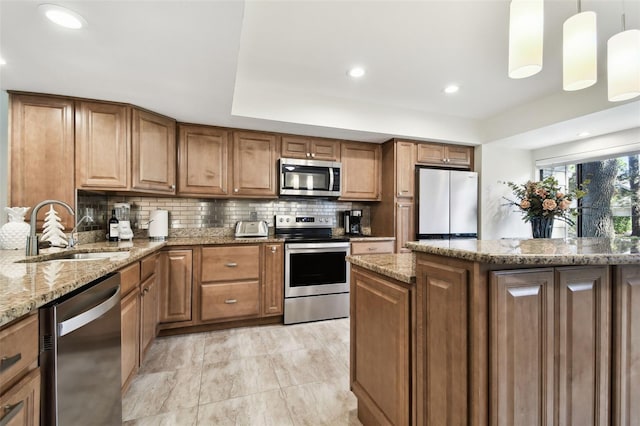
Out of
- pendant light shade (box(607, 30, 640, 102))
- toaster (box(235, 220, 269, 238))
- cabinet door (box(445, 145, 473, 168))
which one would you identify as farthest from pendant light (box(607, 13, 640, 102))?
toaster (box(235, 220, 269, 238))

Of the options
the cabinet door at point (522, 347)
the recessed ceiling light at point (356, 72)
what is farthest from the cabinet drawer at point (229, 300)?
the cabinet door at point (522, 347)

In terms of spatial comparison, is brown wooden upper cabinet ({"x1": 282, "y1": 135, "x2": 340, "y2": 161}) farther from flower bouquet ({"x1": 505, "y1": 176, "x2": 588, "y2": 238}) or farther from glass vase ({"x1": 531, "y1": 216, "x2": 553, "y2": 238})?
glass vase ({"x1": 531, "y1": 216, "x2": 553, "y2": 238})

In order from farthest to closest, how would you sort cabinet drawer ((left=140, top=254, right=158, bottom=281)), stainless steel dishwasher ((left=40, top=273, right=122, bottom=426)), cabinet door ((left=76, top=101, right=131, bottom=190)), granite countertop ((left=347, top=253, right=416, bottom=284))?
cabinet door ((left=76, top=101, right=131, bottom=190))
cabinet drawer ((left=140, top=254, right=158, bottom=281))
granite countertop ((left=347, top=253, right=416, bottom=284))
stainless steel dishwasher ((left=40, top=273, right=122, bottom=426))

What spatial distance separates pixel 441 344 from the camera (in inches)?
41.1

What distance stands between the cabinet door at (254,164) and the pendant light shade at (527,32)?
8.00 feet

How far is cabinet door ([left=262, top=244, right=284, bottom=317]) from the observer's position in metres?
2.96

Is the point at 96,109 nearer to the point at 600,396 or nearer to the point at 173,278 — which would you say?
the point at 173,278

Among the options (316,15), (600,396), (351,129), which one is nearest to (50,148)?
(316,15)

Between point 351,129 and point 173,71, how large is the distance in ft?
5.96

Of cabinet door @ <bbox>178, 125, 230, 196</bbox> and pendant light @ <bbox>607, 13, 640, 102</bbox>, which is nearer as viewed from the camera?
pendant light @ <bbox>607, 13, 640, 102</bbox>

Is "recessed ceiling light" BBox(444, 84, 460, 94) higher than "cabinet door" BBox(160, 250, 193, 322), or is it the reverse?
"recessed ceiling light" BBox(444, 84, 460, 94)

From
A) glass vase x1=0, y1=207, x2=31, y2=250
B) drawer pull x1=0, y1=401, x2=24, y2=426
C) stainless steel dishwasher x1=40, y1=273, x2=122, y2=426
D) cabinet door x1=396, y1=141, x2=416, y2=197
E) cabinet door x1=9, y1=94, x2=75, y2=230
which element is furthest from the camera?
cabinet door x1=396, y1=141, x2=416, y2=197

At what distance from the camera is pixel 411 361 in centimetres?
119

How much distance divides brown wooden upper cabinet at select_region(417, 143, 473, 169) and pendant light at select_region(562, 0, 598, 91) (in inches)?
86.4
